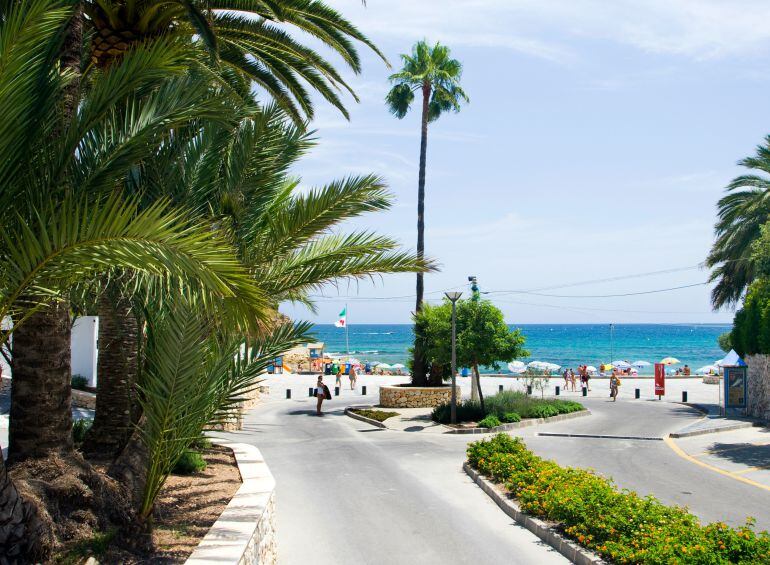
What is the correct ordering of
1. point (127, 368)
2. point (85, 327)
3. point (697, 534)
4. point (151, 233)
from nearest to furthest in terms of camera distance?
point (151, 233), point (697, 534), point (127, 368), point (85, 327)

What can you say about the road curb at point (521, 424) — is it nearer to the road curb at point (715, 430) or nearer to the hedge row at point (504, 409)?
the hedge row at point (504, 409)

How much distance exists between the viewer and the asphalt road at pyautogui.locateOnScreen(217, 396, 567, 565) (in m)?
9.91

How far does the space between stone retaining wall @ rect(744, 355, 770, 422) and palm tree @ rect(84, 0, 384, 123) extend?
20.1 meters

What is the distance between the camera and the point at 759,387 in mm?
27234

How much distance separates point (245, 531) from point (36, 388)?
107 inches

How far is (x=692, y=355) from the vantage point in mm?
140500

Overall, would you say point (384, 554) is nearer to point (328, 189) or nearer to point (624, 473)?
point (328, 189)

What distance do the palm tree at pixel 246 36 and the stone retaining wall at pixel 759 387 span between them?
2012 centimetres

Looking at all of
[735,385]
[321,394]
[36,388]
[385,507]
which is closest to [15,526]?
[36,388]

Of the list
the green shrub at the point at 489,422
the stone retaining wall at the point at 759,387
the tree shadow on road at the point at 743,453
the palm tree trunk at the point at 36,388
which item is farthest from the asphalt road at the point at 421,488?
the palm tree trunk at the point at 36,388

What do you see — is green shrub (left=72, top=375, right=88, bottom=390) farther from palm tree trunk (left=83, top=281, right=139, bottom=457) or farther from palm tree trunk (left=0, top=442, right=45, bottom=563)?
palm tree trunk (left=0, top=442, right=45, bottom=563)

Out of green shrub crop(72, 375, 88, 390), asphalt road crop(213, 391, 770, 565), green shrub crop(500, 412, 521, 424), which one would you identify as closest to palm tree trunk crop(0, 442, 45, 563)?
asphalt road crop(213, 391, 770, 565)

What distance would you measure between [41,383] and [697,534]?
7860 mm

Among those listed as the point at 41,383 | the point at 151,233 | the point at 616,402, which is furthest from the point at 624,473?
the point at 616,402
